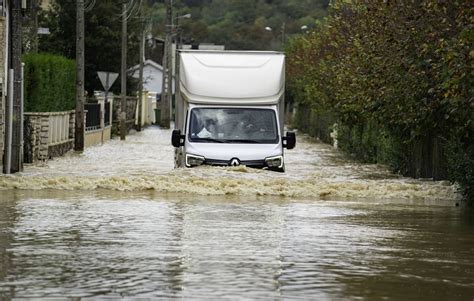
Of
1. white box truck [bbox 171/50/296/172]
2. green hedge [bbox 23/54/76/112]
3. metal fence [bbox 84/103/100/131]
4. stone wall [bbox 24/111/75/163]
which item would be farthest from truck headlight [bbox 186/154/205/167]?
metal fence [bbox 84/103/100/131]

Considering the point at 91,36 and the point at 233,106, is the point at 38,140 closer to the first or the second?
the point at 233,106

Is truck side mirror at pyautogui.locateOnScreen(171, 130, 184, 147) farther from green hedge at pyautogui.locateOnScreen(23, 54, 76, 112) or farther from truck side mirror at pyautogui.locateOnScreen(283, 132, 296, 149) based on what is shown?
green hedge at pyautogui.locateOnScreen(23, 54, 76, 112)

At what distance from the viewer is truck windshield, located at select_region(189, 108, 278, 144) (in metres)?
26.7

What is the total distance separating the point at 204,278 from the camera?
41.5ft

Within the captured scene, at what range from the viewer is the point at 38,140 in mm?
37000

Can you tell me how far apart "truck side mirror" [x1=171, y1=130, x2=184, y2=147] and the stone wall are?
31.9 feet

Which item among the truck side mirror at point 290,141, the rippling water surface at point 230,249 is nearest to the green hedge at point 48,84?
the truck side mirror at point 290,141

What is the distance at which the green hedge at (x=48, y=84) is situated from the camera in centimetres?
3897

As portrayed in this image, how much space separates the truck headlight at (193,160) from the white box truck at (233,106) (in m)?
0.06

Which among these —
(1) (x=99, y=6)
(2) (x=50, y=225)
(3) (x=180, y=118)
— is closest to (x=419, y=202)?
(3) (x=180, y=118)

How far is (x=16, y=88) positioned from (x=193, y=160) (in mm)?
5520

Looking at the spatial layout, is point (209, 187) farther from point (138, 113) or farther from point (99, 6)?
point (138, 113)

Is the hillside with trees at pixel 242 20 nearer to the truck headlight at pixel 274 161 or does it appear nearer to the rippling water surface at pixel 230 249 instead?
the truck headlight at pixel 274 161

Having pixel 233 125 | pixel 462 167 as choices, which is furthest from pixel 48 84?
pixel 462 167
